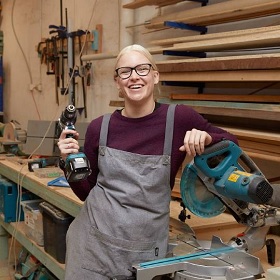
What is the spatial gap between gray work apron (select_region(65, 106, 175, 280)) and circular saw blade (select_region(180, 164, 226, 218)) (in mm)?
65

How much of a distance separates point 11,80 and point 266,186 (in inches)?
201

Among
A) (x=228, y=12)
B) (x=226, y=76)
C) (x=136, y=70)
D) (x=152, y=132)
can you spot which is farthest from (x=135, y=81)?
(x=228, y=12)

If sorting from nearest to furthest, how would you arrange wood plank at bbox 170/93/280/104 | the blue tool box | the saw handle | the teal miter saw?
1. the teal miter saw
2. the saw handle
3. wood plank at bbox 170/93/280/104
4. the blue tool box

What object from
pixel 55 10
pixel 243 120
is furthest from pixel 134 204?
pixel 55 10

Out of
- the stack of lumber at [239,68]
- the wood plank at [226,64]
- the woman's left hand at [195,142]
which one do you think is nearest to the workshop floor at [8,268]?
the stack of lumber at [239,68]

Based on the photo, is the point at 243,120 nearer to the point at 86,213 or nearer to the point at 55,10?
the point at 86,213

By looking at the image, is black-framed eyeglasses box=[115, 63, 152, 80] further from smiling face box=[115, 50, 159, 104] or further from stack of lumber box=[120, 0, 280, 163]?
stack of lumber box=[120, 0, 280, 163]

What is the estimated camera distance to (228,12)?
2072 millimetres

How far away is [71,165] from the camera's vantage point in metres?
1.47

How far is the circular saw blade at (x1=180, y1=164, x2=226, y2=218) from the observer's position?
1.53m

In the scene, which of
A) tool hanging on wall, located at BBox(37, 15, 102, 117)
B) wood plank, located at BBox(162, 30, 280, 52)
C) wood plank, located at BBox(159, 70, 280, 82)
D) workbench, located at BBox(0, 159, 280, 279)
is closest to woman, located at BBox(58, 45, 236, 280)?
workbench, located at BBox(0, 159, 280, 279)

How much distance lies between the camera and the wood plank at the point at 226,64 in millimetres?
1715

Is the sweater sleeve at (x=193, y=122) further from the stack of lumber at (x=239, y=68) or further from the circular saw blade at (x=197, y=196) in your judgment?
the stack of lumber at (x=239, y=68)

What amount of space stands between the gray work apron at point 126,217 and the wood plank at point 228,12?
2.34 ft
